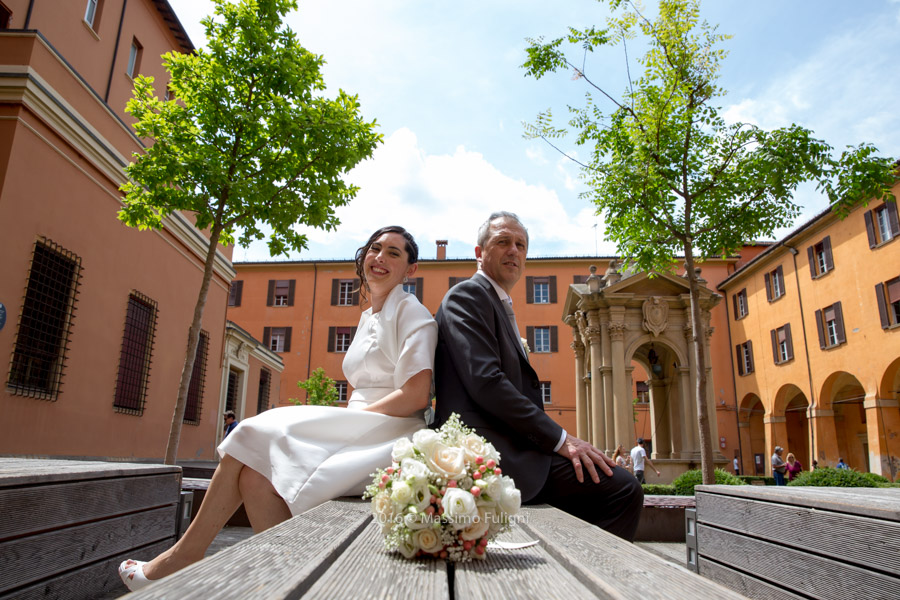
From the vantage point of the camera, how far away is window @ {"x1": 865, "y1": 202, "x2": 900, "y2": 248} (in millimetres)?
21953

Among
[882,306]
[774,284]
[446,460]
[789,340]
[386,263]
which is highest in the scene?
[774,284]

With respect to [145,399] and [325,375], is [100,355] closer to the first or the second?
[145,399]

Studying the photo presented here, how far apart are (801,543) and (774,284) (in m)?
33.0

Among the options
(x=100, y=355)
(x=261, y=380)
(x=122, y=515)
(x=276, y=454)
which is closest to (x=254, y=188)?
(x=100, y=355)

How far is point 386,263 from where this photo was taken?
3.20m

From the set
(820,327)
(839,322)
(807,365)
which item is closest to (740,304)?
(807,365)

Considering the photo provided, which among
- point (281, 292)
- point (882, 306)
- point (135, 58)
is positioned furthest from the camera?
point (281, 292)

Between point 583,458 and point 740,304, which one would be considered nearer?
point 583,458

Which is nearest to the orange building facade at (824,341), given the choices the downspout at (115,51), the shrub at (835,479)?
the shrub at (835,479)

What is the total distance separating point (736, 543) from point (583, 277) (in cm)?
3681

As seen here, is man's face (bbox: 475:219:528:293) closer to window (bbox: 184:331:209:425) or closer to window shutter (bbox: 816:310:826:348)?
window (bbox: 184:331:209:425)

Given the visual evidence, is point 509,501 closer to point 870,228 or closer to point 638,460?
point 638,460

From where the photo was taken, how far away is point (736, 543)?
3227 millimetres

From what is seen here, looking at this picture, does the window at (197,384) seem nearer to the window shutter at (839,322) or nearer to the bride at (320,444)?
the bride at (320,444)
